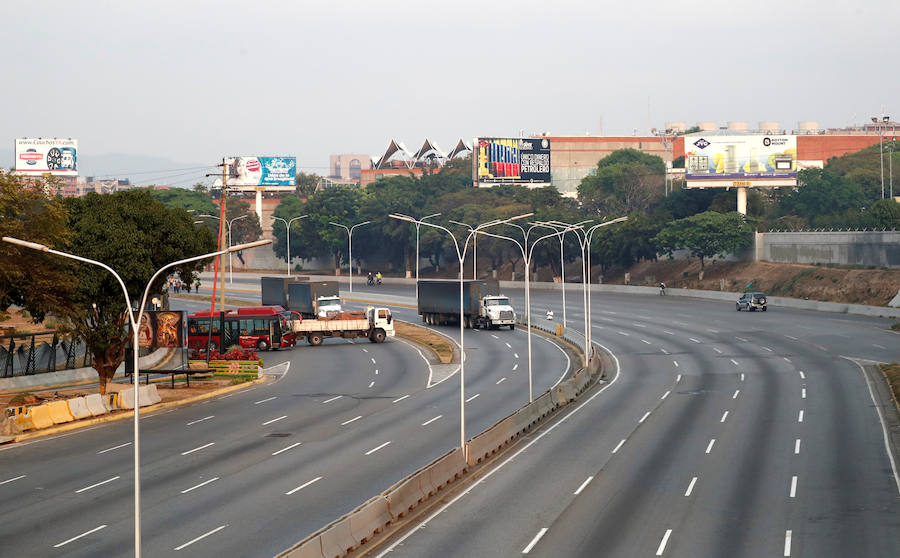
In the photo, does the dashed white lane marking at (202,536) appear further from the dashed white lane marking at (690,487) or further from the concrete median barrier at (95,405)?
the concrete median barrier at (95,405)

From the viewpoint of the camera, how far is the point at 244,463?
117 feet

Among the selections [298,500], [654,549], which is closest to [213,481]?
[298,500]

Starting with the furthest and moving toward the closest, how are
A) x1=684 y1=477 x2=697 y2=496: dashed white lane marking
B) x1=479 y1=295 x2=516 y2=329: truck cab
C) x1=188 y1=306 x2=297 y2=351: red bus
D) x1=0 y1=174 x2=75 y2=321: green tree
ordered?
1. x1=479 y1=295 x2=516 y2=329: truck cab
2. x1=188 y1=306 x2=297 y2=351: red bus
3. x1=0 y1=174 x2=75 y2=321: green tree
4. x1=684 y1=477 x2=697 y2=496: dashed white lane marking

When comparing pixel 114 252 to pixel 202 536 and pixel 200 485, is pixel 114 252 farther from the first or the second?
pixel 202 536

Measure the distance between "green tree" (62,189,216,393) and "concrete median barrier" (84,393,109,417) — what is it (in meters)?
4.93

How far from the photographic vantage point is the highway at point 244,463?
26.2 metres

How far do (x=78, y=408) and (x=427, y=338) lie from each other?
3883 centimetres

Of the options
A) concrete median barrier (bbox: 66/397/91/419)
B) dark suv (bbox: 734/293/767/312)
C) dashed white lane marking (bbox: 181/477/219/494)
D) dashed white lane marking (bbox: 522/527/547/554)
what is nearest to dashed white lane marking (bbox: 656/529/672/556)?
dashed white lane marking (bbox: 522/527/547/554)

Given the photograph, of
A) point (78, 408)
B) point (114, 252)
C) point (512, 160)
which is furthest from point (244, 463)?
point (512, 160)

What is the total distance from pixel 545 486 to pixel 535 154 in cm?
14768

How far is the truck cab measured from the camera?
289 ft

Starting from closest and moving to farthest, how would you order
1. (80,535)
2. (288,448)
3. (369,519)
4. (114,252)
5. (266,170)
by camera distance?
(369,519) < (80,535) < (288,448) < (114,252) < (266,170)

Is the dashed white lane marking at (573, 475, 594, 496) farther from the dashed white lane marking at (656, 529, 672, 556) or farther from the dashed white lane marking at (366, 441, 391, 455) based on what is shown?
the dashed white lane marking at (366, 441, 391, 455)

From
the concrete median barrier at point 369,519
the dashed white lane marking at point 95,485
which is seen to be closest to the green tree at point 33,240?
the dashed white lane marking at point 95,485
